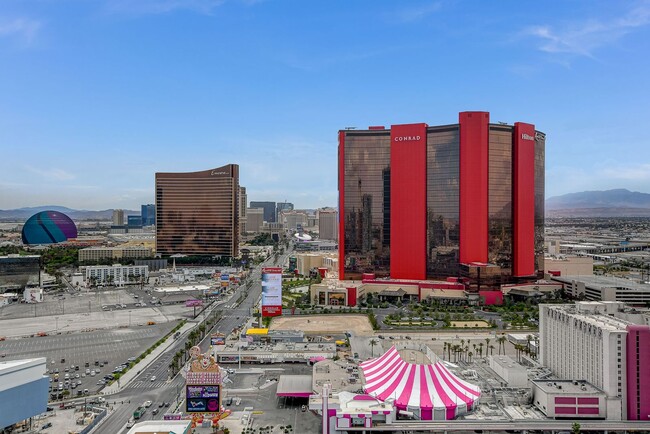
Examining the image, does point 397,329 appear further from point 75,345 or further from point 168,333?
point 75,345

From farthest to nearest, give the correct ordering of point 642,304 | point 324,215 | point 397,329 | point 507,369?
point 324,215, point 642,304, point 397,329, point 507,369

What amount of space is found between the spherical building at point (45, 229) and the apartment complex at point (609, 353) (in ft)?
400

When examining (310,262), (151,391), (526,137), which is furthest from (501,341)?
(310,262)

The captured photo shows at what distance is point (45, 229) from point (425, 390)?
120 m

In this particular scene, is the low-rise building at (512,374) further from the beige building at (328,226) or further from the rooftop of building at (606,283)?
the beige building at (328,226)

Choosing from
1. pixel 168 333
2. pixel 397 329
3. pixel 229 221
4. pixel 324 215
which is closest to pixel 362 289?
pixel 397 329

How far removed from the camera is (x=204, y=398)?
2912 cm

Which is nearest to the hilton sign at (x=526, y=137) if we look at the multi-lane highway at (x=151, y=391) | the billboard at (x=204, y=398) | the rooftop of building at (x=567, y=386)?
the multi-lane highway at (x=151, y=391)

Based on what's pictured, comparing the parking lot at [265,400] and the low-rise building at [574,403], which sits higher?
the low-rise building at [574,403]

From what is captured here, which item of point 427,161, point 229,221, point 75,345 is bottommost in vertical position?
point 75,345

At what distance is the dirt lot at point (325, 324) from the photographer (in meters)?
49.6

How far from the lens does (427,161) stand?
219ft

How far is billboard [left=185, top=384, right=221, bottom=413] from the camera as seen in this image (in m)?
29.1

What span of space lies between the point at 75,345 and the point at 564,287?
55.1 meters
